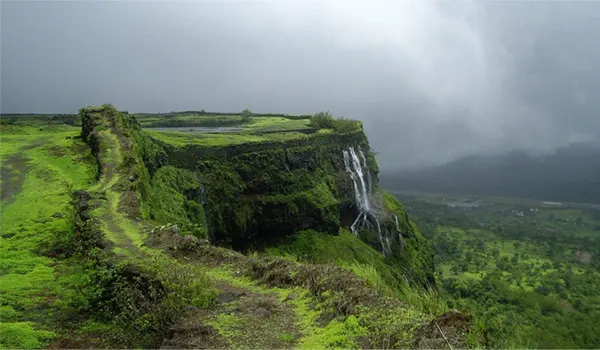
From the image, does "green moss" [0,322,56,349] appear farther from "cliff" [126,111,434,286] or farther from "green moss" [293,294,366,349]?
"cliff" [126,111,434,286]

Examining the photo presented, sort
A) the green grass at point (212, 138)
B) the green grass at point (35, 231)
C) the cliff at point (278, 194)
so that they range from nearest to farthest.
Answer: the green grass at point (35, 231)
the cliff at point (278, 194)
the green grass at point (212, 138)

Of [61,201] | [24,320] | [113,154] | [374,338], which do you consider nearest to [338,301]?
[374,338]

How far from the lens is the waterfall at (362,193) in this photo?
53.4 meters

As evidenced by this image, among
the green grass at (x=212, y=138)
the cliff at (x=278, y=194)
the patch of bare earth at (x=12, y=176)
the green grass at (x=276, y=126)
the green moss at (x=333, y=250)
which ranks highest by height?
the green grass at (x=276, y=126)

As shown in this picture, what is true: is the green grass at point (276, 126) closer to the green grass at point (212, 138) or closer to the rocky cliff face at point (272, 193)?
the rocky cliff face at point (272, 193)

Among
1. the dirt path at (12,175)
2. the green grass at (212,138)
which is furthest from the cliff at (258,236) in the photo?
the dirt path at (12,175)

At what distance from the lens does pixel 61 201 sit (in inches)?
779

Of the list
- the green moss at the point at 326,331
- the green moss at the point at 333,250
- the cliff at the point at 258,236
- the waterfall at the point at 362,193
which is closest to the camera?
the green moss at the point at 326,331

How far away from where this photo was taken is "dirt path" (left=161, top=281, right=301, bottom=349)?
9.39m

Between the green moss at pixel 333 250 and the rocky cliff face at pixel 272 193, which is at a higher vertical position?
the rocky cliff face at pixel 272 193

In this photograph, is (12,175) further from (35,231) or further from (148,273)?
(148,273)

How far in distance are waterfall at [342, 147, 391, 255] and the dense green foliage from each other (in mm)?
12842

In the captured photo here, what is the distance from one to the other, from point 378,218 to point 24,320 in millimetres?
47357

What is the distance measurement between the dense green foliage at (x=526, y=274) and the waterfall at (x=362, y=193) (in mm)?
12842
